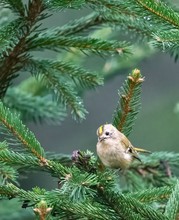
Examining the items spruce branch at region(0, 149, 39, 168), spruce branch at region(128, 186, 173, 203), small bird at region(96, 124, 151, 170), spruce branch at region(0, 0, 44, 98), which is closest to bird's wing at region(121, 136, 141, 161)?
small bird at region(96, 124, 151, 170)

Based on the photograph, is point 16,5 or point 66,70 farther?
point 66,70

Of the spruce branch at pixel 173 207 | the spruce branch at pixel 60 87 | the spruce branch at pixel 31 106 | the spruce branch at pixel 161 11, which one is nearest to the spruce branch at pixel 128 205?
the spruce branch at pixel 173 207

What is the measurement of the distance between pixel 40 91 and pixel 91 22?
635 mm

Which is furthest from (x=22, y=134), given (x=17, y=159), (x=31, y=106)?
(x=31, y=106)

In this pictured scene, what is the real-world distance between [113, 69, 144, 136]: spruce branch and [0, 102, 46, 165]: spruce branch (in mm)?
253

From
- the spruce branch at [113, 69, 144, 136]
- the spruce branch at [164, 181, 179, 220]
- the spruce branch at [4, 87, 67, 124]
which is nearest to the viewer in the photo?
the spruce branch at [164, 181, 179, 220]

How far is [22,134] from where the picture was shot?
55.6 inches

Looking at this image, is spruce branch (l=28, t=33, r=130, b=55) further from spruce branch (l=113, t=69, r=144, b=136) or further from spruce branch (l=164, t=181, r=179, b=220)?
spruce branch (l=164, t=181, r=179, b=220)

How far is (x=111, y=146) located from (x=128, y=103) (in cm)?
11

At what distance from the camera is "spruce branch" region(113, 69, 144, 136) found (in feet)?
4.91

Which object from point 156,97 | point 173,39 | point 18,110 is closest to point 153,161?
point 18,110

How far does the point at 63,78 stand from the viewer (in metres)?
2.01

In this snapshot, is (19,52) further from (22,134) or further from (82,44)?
(22,134)

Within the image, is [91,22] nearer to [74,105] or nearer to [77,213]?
[74,105]
